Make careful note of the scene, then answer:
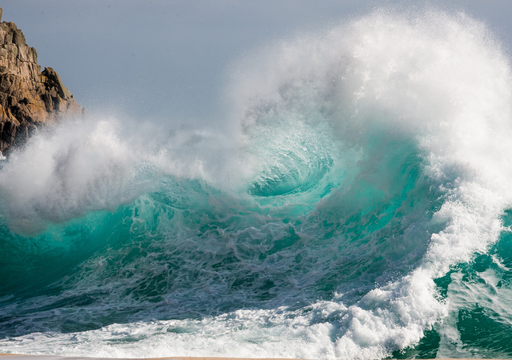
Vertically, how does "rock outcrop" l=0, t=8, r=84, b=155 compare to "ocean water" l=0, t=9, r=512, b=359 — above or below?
above

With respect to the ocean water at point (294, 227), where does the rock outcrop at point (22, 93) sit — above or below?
above

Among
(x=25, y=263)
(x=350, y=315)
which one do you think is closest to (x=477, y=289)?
(x=350, y=315)

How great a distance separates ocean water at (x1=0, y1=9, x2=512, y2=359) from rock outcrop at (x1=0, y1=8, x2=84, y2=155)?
30043 mm

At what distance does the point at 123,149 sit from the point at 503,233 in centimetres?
857

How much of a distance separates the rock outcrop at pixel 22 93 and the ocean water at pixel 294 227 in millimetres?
30043

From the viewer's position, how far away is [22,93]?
3728cm

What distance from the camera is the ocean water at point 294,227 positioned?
13.9 feet

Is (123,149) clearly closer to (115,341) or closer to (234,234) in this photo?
(234,234)

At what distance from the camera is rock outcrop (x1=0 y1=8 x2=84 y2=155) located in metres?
35.2

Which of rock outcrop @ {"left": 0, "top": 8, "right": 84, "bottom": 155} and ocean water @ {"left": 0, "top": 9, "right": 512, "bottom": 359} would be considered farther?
rock outcrop @ {"left": 0, "top": 8, "right": 84, "bottom": 155}

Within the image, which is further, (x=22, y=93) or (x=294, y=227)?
(x=22, y=93)

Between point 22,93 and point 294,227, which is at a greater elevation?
point 22,93

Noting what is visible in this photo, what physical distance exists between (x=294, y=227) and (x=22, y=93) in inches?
1564

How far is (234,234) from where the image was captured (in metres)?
7.78
